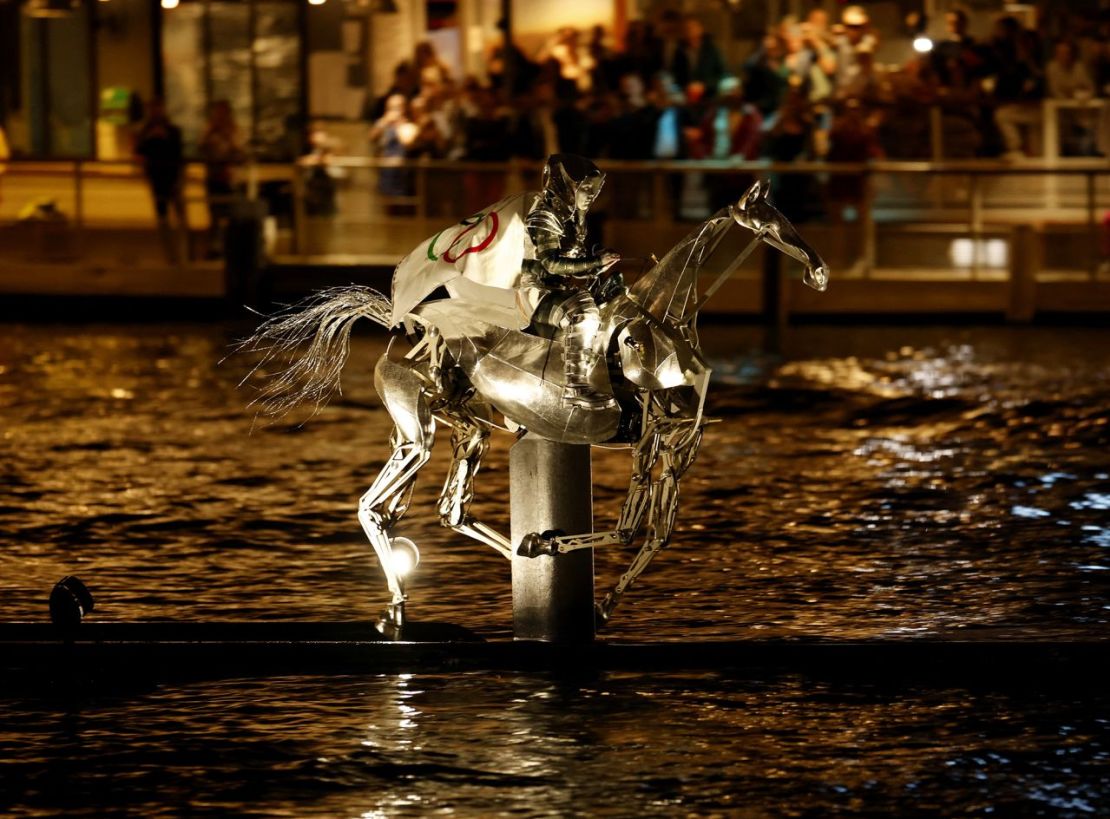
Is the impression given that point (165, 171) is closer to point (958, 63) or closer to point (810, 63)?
point (810, 63)

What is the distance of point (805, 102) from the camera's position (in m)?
21.9

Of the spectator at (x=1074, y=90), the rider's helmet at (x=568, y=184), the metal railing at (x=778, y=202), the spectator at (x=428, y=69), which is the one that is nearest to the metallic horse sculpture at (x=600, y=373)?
the rider's helmet at (x=568, y=184)

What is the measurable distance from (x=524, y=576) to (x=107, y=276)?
15.6 metres

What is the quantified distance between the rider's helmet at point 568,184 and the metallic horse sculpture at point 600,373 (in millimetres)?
357

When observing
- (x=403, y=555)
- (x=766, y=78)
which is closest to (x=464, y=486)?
(x=403, y=555)

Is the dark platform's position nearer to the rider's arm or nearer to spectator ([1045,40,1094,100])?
the rider's arm

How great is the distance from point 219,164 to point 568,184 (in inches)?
595

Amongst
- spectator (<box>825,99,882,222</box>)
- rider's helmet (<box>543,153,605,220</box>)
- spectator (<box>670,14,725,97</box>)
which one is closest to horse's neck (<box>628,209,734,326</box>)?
rider's helmet (<box>543,153,605,220</box>)

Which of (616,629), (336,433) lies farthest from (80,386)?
(616,629)

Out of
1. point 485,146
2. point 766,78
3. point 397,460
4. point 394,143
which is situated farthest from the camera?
point 394,143

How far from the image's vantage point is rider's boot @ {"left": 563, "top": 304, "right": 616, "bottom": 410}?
8.48 meters

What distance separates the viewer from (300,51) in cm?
2625

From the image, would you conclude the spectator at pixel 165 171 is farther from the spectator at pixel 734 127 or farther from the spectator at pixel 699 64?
the spectator at pixel 734 127

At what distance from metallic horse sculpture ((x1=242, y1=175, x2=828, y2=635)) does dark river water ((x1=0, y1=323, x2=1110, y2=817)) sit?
0.75m
